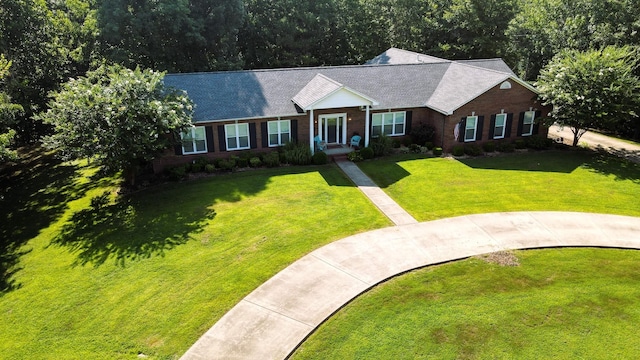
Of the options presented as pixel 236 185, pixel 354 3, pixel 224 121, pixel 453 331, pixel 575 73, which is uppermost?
pixel 354 3

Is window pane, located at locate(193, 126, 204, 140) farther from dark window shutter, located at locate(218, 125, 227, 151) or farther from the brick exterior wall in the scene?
dark window shutter, located at locate(218, 125, 227, 151)

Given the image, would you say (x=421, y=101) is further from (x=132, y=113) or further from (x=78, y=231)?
(x=78, y=231)

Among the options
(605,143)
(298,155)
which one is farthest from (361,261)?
(605,143)

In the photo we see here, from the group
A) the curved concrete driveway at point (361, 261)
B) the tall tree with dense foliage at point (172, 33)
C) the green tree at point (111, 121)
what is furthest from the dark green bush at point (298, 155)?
the tall tree with dense foliage at point (172, 33)

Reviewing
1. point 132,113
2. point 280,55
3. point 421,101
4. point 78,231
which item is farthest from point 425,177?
point 280,55

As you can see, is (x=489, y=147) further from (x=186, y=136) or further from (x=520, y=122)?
(x=186, y=136)

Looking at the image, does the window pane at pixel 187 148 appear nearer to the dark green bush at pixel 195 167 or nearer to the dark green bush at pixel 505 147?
the dark green bush at pixel 195 167
